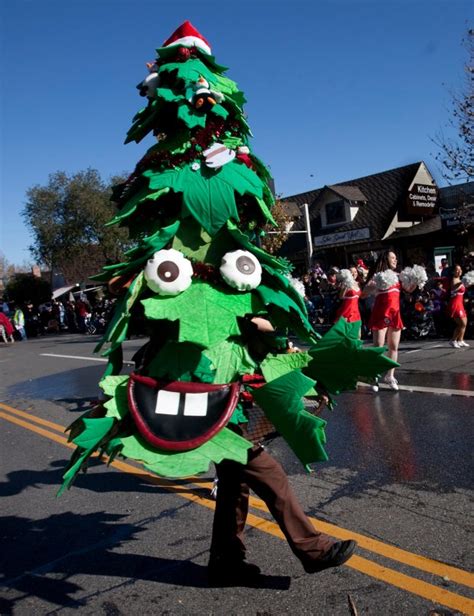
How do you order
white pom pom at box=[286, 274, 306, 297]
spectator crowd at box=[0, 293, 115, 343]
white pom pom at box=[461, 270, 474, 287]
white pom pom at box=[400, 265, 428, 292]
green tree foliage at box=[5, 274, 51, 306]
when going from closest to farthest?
white pom pom at box=[286, 274, 306, 297]
white pom pom at box=[400, 265, 428, 292]
white pom pom at box=[461, 270, 474, 287]
spectator crowd at box=[0, 293, 115, 343]
green tree foliage at box=[5, 274, 51, 306]

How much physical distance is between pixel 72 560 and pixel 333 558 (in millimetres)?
1674

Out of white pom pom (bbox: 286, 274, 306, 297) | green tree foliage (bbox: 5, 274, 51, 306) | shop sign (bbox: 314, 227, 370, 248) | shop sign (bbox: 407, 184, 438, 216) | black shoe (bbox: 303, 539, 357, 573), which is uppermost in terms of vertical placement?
shop sign (bbox: 407, 184, 438, 216)

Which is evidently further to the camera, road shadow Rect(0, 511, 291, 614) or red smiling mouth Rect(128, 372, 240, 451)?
road shadow Rect(0, 511, 291, 614)

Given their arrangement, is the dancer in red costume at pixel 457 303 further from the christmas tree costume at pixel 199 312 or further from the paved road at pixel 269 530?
the christmas tree costume at pixel 199 312

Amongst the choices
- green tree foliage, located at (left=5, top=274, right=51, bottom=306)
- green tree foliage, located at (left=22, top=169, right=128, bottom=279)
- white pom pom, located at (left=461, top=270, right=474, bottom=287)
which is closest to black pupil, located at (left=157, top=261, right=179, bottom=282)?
white pom pom, located at (left=461, top=270, right=474, bottom=287)

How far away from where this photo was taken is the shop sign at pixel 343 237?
1009 inches

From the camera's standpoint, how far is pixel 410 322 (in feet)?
43.9

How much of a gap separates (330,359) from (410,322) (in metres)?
11.2

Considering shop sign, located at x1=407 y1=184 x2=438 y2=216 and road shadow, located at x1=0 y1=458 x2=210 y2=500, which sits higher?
shop sign, located at x1=407 y1=184 x2=438 y2=216

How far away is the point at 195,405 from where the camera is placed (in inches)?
104

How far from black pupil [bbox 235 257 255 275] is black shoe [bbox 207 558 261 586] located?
1.50 metres

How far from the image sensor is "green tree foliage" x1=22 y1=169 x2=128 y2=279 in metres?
35.9

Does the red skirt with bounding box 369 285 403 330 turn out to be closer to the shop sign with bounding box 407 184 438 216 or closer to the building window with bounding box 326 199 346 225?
the shop sign with bounding box 407 184 438 216

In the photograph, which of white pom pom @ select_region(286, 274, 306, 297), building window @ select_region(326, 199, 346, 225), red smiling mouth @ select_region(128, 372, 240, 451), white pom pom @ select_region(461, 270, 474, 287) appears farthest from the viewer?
building window @ select_region(326, 199, 346, 225)
